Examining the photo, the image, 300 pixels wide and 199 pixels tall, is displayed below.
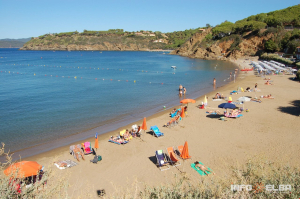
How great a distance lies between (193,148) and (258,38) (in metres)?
69.7

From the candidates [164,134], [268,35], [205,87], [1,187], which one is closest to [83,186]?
[1,187]

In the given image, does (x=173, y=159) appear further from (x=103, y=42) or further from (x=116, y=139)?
(x=103, y=42)

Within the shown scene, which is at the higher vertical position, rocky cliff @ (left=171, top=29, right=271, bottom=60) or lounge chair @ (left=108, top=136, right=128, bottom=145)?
rocky cliff @ (left=171, top=29, right=271, bottom=60)

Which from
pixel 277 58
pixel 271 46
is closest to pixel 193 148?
pixel 277 58

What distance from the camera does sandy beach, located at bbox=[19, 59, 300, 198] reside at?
982 cm

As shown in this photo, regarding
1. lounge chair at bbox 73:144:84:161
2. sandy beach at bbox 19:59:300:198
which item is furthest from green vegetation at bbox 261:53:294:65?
lounge chair at bbox 73:144:84:161

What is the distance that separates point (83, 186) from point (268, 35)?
73994 millimetres

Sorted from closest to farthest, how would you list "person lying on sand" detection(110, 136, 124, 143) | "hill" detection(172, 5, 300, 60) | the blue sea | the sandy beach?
the sandy beach < "person lying on sand" detection(110, 136, 124, 143) < the blue sea < "hill" detection(172, 5, 300, 60)

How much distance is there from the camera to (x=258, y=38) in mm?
70562

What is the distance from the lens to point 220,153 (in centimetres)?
1170

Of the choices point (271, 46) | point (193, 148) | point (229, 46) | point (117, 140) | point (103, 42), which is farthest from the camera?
point (103, 42)

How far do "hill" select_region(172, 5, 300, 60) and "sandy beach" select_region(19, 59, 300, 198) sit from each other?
50.7m

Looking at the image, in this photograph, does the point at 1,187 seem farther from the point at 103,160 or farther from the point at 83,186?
the point at 103,160

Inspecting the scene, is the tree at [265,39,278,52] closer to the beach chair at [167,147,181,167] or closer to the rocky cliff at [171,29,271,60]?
the rocky cliff at [171,29,271,60]
